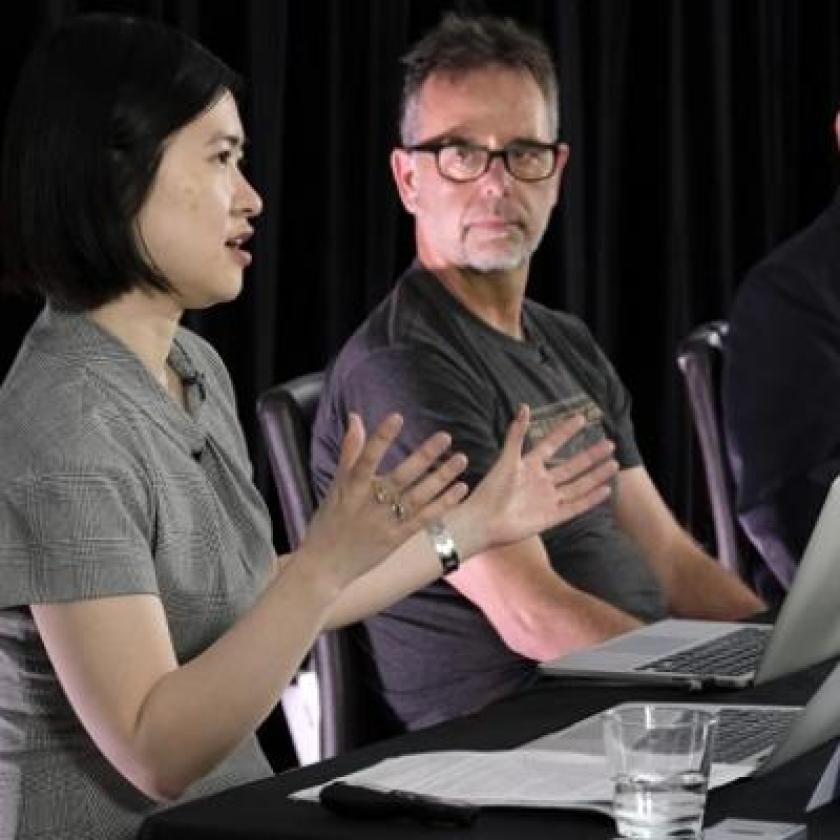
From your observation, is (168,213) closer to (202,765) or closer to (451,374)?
(202,765)

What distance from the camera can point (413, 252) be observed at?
390cm

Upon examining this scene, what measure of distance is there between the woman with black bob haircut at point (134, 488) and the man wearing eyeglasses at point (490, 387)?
0.52m

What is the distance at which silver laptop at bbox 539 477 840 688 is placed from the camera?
1.80 meters

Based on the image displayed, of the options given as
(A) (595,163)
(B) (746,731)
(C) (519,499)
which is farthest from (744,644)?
(A) (595,163)

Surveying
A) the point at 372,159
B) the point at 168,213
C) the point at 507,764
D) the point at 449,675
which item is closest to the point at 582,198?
the point at 372,159

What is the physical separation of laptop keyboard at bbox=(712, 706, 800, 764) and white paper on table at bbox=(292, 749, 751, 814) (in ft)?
0.20

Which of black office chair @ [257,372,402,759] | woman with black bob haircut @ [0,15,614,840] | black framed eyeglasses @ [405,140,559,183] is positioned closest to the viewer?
woman with black bob haircut @ [0,15,614,840]

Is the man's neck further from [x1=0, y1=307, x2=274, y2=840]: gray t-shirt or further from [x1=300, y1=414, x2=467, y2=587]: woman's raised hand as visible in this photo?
[x1=300, y1=414, x2=467, y2=587]: woman's raised hand

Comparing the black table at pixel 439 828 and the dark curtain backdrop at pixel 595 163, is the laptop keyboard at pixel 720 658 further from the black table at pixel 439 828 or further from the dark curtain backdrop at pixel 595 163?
the dark curtain backdrop at pixel 595 163

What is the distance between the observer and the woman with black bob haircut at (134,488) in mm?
1890

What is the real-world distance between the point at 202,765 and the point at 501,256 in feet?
3.90

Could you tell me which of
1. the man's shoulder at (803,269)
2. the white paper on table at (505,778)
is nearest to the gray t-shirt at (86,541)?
the white paper on table at (505,778)

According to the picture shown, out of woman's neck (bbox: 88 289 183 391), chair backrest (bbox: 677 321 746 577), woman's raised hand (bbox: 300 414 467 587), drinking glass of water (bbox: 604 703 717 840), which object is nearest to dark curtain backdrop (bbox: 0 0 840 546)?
chair backrest (bbox: 677 321 746 577)

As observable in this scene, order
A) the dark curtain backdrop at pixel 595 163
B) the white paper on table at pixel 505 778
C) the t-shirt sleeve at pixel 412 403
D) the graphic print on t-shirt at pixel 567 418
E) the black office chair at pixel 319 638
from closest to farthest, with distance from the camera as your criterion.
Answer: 1. the white paper on table at pixel 505 778
2. the black office chair at pixel 319 638
3. the t-shirt sleeve at pixel 412 403
4. the graphic print on t-shirt at pixel 567 418
5. the dark curtain backdrop at pixel 595 163
